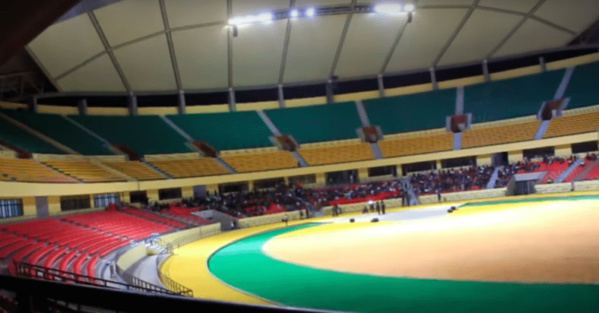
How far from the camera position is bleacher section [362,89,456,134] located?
4522 cm

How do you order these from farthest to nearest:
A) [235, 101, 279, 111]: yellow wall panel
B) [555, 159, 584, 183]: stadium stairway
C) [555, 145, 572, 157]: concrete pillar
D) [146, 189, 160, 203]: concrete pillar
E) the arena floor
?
[235, 101, 279, 111]: yellow wall panel → [555, 145, 572, 157]: concrete pillar → [146, 189, 160, 203]: concrete pillar → [555, 159, 584, 183]: stadium stairway → the arena floor

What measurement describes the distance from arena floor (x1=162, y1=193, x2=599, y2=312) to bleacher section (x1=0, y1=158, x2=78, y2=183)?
827 centimetres

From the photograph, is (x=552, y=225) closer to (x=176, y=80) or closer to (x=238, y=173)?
(x=238, y=173)

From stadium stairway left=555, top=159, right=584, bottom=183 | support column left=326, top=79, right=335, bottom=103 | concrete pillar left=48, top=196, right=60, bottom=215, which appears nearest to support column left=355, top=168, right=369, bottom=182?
support column left=326, top=79, right=335, bottom=103

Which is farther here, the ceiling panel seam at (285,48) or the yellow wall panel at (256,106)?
the yellow wall panel at (256,106)

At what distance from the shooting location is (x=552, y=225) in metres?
20.1

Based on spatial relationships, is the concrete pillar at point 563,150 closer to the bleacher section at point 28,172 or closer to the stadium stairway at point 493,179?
the stadium stairway at point 493,179

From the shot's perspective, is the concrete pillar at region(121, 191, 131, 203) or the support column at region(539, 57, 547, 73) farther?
the support column at region(539, 57, 547, 73)

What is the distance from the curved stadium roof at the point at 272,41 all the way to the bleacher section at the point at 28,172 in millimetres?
7787

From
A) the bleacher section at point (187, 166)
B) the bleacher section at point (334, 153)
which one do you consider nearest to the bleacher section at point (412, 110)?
the bleacher section at point (334, 153)

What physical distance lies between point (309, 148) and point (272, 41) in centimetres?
1128

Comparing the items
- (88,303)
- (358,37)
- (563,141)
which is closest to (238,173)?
(358,37)

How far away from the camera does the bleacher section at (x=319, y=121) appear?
149ft

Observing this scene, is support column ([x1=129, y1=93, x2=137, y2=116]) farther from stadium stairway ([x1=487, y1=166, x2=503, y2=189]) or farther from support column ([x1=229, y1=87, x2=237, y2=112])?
stadium stairway ([x1=487, y1=166, x2=503, y2=189])
